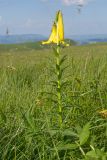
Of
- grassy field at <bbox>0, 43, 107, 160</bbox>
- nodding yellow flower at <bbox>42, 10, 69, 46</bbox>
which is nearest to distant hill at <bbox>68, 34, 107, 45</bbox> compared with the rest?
grassy field at <bbox>0, 43, 107, 160</bbox>

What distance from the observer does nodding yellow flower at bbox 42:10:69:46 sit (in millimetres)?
2199

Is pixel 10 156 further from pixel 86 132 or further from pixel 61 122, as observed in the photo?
pixel 86 132

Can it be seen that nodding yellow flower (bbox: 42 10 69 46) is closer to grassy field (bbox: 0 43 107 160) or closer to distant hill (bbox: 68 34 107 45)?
grassy field (bbox: 0 43 107 160)

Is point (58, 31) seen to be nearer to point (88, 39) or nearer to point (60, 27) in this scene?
point (60, 27)

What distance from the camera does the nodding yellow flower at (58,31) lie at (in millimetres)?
2199

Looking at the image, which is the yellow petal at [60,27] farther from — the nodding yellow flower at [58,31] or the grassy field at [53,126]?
the grassy field at [53,126]

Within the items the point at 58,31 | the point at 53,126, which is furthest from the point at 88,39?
the point at 58,31

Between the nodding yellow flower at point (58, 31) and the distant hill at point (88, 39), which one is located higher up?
the nodding yellow flower at point (58, 31)

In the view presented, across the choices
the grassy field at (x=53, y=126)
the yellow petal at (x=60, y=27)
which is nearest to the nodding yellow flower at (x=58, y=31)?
the yellow petal at (x=60, y=27)

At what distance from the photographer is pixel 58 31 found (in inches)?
87.4

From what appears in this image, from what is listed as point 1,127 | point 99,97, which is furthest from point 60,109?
point 99,97

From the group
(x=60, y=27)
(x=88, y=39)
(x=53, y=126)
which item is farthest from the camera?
(x=88, y=39)

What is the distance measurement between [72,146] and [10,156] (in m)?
0.58

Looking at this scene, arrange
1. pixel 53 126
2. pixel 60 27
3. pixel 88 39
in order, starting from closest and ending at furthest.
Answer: pixel 60 27 → pixel 53 126 → pixel 88 39
